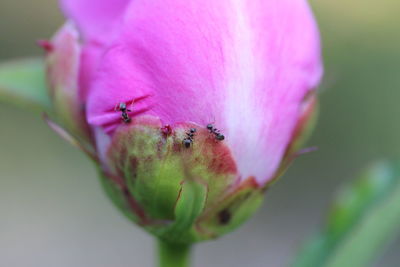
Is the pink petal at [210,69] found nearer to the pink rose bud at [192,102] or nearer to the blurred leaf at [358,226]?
the pink rose bud at [192,102]

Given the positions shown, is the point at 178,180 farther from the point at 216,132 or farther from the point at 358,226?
the point at 358,226

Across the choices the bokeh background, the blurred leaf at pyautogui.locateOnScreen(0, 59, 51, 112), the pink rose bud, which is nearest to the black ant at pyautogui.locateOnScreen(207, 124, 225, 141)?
the pink rose bud

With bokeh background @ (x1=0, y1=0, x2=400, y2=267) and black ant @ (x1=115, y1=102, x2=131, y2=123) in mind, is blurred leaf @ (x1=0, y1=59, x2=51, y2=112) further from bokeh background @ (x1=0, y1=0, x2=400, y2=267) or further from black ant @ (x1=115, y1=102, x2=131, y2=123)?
bokeh background @ (x1=0, y1=0, x2=400, y2=267)

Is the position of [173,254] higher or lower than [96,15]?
lower

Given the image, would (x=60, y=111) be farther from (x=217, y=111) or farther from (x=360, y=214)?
(x=360, y=214)

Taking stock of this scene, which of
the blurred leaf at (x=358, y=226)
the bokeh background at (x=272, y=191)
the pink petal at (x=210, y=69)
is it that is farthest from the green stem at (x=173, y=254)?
the bokeh background at (x=272, y=191)

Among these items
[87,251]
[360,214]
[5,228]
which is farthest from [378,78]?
[360,214]

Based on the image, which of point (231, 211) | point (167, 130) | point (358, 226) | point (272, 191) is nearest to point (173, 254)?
point (231, 211)

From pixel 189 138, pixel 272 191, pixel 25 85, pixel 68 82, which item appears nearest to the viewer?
pixel 189 138
